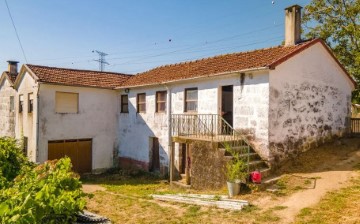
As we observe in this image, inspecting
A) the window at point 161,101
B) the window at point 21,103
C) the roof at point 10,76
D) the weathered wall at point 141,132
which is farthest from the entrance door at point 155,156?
the roof at point 10,76

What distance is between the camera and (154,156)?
18109mm

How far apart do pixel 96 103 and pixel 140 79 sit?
323 centimetres

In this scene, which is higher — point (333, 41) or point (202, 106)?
point (333, 41)

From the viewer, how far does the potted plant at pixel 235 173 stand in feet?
32.3

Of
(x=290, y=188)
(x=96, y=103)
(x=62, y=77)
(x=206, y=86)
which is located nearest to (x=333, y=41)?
(x=206, y=86)

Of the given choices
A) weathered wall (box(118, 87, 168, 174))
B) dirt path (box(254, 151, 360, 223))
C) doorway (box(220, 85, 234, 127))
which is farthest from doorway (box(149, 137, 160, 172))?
dirt path (box(254, 151, 360, 223))

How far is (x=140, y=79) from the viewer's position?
1948cm

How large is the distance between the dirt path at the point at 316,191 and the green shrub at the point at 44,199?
223 inches

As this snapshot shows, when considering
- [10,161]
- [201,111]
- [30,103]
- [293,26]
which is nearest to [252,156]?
[201,111]

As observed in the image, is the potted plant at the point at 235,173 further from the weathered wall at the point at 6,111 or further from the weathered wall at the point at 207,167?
the weathered wall at the point at 6,111

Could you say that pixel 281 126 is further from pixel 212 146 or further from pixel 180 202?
pixel 180 202

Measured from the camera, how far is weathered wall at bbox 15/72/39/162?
56.7 feet

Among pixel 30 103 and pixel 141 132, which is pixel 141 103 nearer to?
pixel 141 132

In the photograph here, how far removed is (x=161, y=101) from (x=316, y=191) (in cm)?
1001
